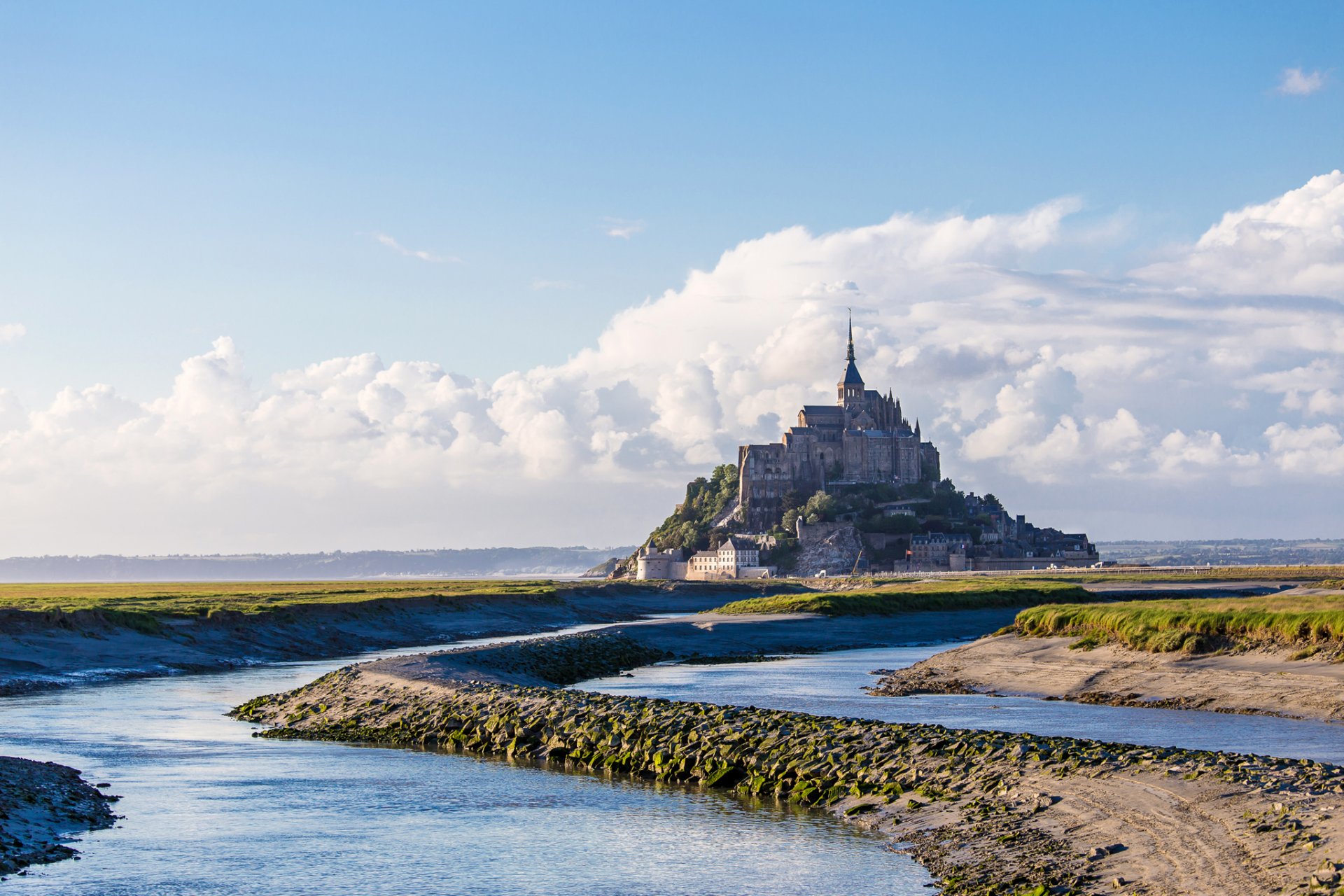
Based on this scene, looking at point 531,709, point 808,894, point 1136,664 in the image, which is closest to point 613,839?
point 808,894

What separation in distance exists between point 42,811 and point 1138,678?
75.8 feet

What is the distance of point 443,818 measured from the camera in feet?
59.2

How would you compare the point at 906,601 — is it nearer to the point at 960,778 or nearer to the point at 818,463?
the point at 960,778

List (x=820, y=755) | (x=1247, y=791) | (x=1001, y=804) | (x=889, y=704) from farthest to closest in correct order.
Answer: (x=889, y=704) → (x=820, y=755) → (x=1001, y=804) → (x=1247, y=791)

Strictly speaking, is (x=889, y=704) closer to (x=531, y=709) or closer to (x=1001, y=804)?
(x=531, y=709)

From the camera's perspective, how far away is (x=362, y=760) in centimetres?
2330

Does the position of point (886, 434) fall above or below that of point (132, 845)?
above

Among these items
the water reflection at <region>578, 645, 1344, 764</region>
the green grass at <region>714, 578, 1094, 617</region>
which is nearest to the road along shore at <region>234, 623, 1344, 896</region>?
the water reflection at <region>578, 645, 1344, 764</region>

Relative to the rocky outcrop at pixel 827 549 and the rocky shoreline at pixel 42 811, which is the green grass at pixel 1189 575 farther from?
the rocky shoreline at pixel 42 811

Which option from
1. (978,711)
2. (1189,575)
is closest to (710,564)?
(1189,575)

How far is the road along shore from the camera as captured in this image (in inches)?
508

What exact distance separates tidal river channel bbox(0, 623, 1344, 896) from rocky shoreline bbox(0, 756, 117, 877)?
1.25ft

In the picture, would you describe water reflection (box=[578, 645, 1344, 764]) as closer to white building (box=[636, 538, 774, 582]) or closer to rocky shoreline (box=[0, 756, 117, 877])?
rocky shoreline (box=[0, 756, 117, 877])

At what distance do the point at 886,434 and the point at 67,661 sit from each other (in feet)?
546
